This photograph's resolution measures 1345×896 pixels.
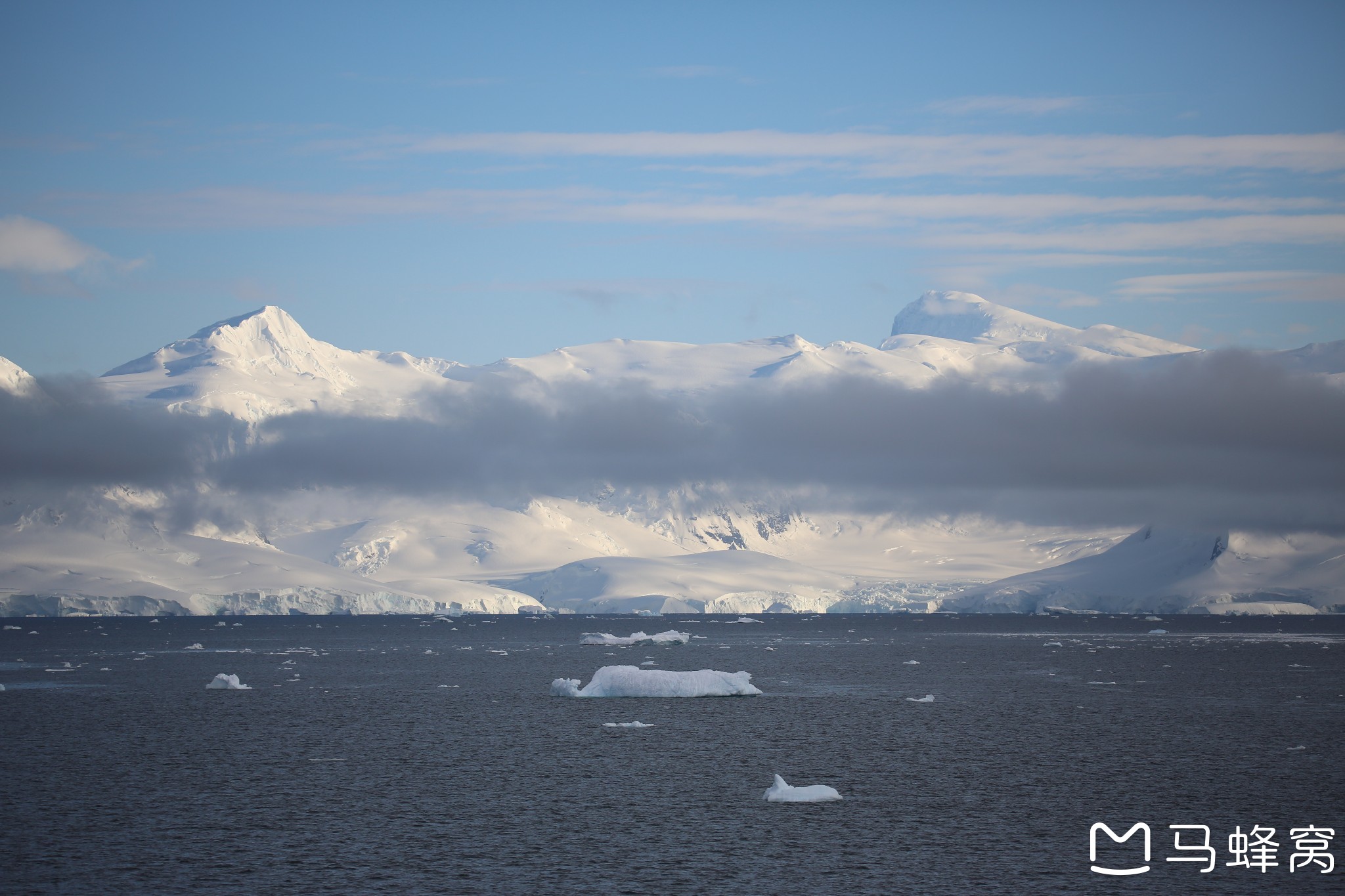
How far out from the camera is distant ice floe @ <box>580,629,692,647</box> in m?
131

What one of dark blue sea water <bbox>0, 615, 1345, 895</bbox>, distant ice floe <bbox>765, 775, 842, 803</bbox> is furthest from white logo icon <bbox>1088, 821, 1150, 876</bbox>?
distant ice floe <bbox>765, 775, 842, 803</bbox>

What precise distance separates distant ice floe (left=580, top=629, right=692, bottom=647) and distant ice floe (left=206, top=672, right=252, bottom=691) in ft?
158

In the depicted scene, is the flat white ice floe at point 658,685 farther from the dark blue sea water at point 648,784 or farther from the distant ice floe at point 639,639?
the distant ice floe at point 639,639

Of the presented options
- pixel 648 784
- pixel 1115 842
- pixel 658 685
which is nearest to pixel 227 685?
pixel 658 685

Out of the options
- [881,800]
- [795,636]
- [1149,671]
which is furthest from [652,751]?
[795,636]

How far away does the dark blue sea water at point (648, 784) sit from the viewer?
3198 centimetres

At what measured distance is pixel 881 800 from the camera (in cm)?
4153

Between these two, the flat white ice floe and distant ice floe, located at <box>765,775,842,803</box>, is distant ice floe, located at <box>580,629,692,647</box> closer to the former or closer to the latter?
the flat white ice floe

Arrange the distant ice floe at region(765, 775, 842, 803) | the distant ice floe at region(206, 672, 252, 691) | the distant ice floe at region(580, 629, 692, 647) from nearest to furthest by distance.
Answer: the distant ice floe at region(765, 775, 842, 803) → the distant ice floe at region(206, 672, 252, 691) → the distant ice floe at region(580, 629, 692, 647)

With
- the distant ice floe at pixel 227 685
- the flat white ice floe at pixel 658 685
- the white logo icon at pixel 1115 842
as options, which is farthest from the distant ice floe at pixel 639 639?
the white logo icon at pixel 1115 842

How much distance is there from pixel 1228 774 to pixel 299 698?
52775 millimetres

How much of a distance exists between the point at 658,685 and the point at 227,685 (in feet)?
98.2

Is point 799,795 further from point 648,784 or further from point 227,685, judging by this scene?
point 227,685

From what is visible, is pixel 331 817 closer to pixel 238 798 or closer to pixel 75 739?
pixel 238 798
